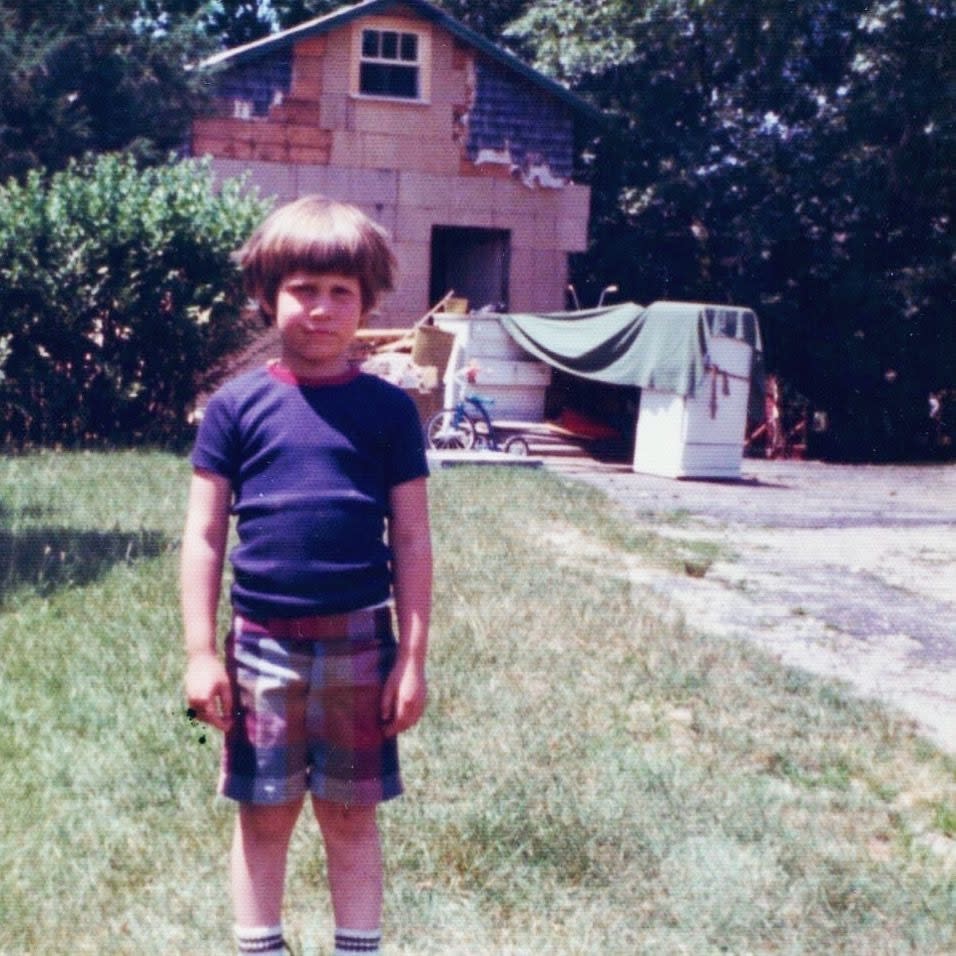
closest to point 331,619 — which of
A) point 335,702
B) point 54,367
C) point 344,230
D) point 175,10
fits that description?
point 335,702

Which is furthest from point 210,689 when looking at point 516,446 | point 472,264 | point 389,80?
point 472,264

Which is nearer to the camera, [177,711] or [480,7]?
[177,711]

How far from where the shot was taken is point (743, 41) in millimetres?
23047

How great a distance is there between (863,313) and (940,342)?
1.29 metres

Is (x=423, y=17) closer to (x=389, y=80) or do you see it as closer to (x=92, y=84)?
(x=389, y=80)

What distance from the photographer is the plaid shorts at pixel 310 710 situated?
8.71ft

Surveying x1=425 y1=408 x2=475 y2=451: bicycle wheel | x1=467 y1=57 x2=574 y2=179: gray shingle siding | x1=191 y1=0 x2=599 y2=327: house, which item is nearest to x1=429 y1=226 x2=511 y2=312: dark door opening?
x1=191 y1=0 x2=599 y2=327: house

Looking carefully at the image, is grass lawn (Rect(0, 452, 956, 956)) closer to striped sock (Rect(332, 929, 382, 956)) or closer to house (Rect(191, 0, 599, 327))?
striped sock (Rect(332, 929, 382, 956))

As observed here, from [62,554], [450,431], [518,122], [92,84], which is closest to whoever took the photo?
[62,554]

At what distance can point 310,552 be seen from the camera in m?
2.62

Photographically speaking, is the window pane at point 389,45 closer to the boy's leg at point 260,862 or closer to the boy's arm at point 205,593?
the boy's arm at point 205,593

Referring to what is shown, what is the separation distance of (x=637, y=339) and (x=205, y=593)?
46.4 feet

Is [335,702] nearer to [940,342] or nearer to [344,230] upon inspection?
[344,230]

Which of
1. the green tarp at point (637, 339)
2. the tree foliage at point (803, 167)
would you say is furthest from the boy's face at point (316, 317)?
the tree foliage at point (803, 167)
